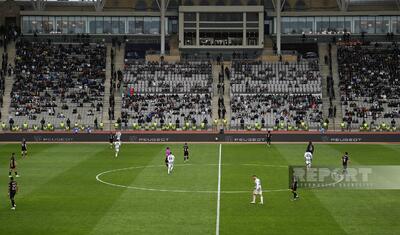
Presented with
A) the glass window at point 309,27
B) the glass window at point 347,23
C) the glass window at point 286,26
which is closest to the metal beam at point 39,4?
the glass window at point 286,26

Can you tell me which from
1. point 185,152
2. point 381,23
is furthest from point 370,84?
point 185,152

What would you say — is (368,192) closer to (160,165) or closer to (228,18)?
(160,165)

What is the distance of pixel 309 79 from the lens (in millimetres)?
86688

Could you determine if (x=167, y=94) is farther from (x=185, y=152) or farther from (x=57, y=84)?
(x=185, y=152)

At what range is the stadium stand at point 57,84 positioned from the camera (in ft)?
255

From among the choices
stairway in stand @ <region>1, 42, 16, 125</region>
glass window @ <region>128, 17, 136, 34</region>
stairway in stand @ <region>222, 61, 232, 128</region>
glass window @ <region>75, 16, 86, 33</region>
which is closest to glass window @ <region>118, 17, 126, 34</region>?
glass window @ <region>128, 17, 136, 34</region>

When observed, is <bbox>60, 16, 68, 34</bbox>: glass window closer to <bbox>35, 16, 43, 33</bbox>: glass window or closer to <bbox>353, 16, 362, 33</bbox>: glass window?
<bbox>35, 16, 43, 33</bbox>: glass window

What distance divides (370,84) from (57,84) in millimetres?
38783

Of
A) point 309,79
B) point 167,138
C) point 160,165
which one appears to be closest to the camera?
point 160,165

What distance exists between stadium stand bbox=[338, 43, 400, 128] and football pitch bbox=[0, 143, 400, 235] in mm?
23804

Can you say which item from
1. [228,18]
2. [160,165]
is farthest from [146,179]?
[228,18]

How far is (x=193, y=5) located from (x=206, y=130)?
29946mm

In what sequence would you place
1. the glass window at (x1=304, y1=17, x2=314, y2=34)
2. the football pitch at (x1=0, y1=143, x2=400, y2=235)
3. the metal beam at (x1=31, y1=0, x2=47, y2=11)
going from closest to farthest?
1. the football pitch at (x1=0, y1=143, x2=400, y2=235)
2. the metal beam at (x1=31, y1=0, x2=47, y2=11)
3. the glass window at (x1=304, y1=17, x2=314, y2=34)

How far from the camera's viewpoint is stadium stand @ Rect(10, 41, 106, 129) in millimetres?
77812
